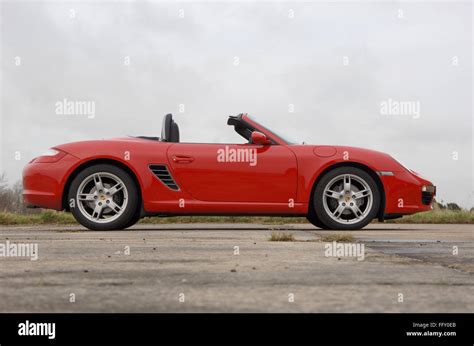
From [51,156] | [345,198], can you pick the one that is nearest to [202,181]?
[345,198]

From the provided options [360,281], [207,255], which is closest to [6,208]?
[207,255]

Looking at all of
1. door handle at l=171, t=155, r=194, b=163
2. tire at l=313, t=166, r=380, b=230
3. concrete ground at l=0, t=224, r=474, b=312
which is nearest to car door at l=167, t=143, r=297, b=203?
door handle at l=171, t=155, r=194, b=163

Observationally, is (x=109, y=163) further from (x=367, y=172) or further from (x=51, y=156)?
(x=367, y=172)

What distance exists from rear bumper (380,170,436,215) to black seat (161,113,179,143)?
2437mm

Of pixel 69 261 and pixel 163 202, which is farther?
pixel 163 202

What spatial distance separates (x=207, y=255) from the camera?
15.3ft

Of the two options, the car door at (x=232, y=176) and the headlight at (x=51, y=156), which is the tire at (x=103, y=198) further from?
the car door at (x=232, y=176)

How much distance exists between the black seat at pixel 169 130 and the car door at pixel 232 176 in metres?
0.41

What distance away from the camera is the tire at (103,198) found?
8055mm

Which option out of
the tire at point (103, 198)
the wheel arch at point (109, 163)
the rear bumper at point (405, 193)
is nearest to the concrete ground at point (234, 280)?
the tire at point (103, 198)

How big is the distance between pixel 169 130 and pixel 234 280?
5.36m

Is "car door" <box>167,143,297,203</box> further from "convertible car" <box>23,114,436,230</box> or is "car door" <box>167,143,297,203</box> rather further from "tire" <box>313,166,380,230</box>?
"tire" <box>313,166,380,230</box>
